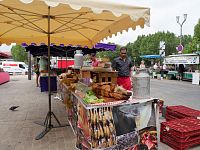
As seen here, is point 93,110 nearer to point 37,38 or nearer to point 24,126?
point 24,126

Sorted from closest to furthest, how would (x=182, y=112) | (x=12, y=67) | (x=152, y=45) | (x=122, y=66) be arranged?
(x=182, y=112) → (x=122, y=66) → (x=12, y=67) → (x=152, y=45)

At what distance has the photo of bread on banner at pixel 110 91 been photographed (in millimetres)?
3506

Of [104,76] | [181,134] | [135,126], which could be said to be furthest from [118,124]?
[181,134]

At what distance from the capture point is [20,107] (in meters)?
8.21

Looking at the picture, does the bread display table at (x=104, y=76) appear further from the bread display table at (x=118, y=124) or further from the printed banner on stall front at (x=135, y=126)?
the printed banner on stall front at (x=135, y=126)

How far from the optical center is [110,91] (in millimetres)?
3670

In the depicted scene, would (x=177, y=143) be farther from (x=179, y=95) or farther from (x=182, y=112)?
(x=179, y=95)

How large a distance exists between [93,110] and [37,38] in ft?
18.3

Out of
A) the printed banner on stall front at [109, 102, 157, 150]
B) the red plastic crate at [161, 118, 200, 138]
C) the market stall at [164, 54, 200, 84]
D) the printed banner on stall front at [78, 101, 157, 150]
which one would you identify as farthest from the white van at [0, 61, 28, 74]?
the printed banner on stall front at [109, 102, 157, 150]

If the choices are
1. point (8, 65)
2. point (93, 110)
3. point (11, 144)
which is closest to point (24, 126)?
point (11, 144)

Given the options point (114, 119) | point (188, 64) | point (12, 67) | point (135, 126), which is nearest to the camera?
point (114, 119)

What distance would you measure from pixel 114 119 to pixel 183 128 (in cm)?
174

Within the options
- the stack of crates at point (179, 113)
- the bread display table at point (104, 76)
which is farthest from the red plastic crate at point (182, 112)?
the bread display table at point (104, 76)

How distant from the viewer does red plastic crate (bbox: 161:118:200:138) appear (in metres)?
4.24
